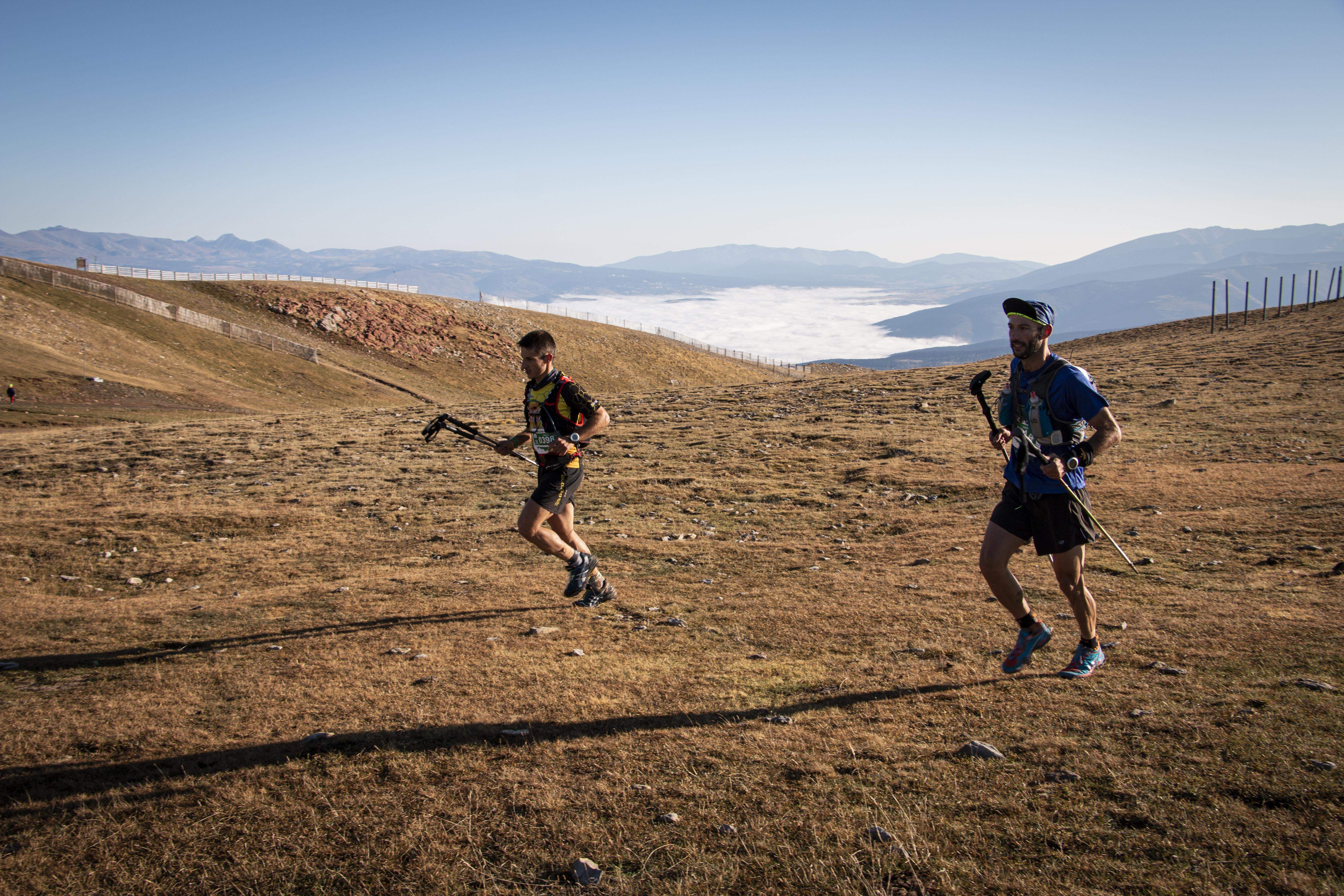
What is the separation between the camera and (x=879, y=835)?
412 cm

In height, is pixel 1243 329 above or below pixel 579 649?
above

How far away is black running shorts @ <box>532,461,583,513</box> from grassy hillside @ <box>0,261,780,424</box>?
29.1m

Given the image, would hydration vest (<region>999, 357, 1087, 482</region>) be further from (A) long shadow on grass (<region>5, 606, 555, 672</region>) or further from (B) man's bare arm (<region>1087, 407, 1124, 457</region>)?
(A) long shadow on grass (<region>5, 606, 555, 672</region>)

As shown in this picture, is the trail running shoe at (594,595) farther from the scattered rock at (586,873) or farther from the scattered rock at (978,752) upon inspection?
the scattered rock at (586,873)

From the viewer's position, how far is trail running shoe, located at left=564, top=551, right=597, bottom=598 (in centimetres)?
868

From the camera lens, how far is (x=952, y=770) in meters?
4.84

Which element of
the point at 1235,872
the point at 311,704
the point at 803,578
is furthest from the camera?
the point at 803,578

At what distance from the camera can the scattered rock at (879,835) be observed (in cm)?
408

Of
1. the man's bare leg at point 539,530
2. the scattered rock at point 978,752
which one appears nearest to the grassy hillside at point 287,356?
the man's bare leg at point 539,530

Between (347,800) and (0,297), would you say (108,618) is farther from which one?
(0,297)

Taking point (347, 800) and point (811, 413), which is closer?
point (347, 800)

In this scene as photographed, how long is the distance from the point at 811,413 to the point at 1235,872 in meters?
23.9

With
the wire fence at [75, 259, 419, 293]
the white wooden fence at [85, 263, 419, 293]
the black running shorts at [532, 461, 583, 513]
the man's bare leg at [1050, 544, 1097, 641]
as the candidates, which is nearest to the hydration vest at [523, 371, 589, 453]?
the black running shorts at [532, 461, 583, 513]

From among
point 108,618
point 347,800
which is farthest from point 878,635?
point 108,618
